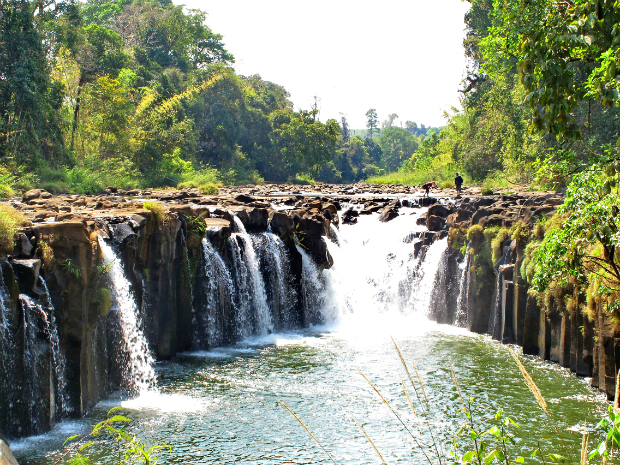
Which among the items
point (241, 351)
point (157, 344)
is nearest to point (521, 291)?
point (241, 351)

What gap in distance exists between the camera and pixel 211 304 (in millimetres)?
15531

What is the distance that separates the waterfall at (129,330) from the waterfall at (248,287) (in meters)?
4.34

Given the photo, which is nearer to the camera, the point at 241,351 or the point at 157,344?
the point at 157,344

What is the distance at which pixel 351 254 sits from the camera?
2155 centimetres

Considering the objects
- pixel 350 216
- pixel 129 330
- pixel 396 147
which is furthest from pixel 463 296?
pixel 396 147

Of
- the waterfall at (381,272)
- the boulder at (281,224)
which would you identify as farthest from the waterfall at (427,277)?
the boulder at (281,224)

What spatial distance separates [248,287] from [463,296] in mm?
6206

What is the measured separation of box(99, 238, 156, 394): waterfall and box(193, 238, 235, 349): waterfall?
109 inches

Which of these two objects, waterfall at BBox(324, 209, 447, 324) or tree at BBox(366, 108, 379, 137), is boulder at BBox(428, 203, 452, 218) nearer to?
waterfall at BBox(324, 209, 447, 324)

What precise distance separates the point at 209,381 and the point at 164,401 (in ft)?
4.50

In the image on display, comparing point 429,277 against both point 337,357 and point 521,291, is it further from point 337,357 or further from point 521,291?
point 337,357

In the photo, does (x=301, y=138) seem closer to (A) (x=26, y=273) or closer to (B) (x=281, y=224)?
(B) (x=281, y=224)

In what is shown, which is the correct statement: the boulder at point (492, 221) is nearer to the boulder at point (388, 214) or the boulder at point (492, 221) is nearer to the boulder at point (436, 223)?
the boulder at point (436, 223)

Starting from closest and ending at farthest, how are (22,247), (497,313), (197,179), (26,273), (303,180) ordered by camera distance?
(26,273) → (22,247) → (497,313) → (197,179) → (303,180)
